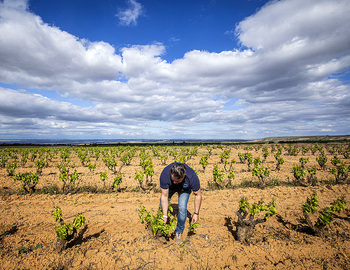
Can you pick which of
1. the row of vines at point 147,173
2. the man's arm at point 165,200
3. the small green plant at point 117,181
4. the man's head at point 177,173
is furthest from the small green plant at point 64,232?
the row of vines at point 147,173

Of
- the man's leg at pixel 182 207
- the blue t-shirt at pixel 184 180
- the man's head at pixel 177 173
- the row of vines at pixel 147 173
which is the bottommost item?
the row of vines at pixel 147 173

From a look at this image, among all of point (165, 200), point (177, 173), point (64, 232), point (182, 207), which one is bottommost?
point (64, 232)

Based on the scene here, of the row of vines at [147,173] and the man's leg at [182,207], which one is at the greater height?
the man's leg at [182,207]

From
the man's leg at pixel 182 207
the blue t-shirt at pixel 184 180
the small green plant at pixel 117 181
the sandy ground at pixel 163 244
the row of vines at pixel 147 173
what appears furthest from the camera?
the row of vines at pixel 147 173

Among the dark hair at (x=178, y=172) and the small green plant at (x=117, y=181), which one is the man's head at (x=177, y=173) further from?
the small green plant at (x=117, y=181)

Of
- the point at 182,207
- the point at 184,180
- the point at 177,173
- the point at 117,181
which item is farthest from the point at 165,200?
the point at 117,181

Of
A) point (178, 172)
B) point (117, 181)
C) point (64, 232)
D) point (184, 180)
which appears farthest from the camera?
point (117, 181)

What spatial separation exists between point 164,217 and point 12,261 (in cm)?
326

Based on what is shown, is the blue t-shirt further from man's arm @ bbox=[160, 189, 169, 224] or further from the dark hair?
the dark hair

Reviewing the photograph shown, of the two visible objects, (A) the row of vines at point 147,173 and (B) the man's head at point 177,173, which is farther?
(A) the row of vines at point 147,173

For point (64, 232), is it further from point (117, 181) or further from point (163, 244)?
point (117, 181)

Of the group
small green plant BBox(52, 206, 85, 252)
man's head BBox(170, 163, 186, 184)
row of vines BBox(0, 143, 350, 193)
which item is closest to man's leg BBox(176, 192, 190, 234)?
man's head BBox(170, 163, 186, 184)

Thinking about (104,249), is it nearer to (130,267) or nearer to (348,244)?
(130,267)

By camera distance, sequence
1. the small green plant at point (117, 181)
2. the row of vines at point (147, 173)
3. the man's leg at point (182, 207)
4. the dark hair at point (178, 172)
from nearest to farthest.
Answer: the dark hair at point (178, 172) < the man's leg at point (182, 207) < the small green plant at point (117, 181) < the row of vines at point (147, 173)
